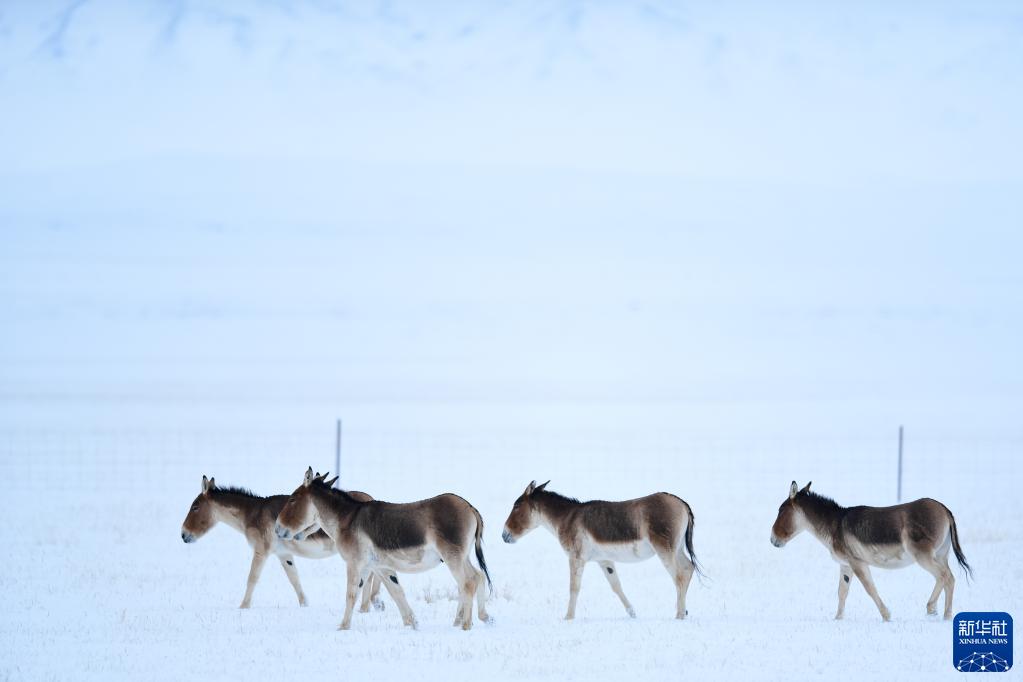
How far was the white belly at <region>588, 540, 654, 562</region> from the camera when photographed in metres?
13.8

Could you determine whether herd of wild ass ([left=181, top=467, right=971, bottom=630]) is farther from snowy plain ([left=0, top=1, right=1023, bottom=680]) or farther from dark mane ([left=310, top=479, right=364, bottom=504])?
snowy plain ([left=0, top=1, right=1023, bottom=680])

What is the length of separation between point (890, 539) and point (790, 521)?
4.15ft

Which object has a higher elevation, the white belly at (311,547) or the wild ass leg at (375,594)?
the white belly at (311,547)

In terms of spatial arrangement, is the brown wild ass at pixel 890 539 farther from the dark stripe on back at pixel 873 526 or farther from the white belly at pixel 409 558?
the white belly at pixel 409 558

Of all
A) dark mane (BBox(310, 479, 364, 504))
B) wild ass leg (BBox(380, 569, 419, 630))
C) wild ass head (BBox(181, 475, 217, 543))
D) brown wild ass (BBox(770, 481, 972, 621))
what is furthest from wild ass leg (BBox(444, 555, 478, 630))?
brown wild ass (BBox(770, 481, 972, 621))

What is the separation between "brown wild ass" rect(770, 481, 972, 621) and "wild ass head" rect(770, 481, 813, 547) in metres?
0.18

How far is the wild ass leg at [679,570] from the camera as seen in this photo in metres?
13.7

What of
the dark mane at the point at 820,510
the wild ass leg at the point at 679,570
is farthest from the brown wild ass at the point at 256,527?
the dark mane at the point at 820,510

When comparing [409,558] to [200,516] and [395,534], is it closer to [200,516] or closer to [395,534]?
[395,534]

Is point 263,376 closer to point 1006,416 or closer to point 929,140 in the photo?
point 1006,416

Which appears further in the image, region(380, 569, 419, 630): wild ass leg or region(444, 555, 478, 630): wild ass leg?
region(380, 569, 419, 630): wild ass leg

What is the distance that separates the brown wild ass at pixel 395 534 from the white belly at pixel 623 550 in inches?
49.1

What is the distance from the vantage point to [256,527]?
48.5 feet

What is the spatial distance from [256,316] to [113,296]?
30.6ft
